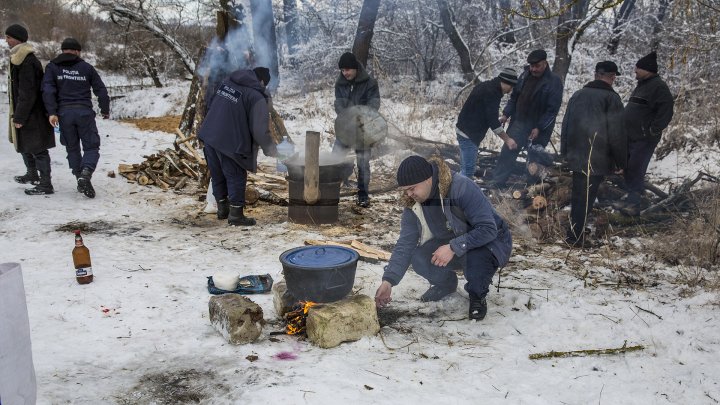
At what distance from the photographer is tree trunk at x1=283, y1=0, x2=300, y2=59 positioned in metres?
20.1

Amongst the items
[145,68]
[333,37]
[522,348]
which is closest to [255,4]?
[333,37]

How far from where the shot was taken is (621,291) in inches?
172

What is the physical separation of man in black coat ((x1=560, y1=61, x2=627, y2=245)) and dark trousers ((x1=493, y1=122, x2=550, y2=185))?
1778mm

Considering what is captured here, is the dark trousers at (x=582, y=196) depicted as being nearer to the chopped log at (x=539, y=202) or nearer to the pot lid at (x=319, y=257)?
the chopped log at (x=539, y=202)

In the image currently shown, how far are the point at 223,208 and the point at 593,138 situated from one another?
4634 millimetres

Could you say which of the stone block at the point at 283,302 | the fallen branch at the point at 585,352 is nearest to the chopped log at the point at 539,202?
the fallen branch at the point at 585,352

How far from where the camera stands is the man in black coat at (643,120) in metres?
6.34

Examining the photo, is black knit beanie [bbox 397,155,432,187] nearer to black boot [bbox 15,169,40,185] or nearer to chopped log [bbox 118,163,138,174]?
black boot [bbox 15,169,40,185]

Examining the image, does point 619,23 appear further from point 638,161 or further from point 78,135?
point 78,135

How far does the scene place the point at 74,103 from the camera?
22.6ft

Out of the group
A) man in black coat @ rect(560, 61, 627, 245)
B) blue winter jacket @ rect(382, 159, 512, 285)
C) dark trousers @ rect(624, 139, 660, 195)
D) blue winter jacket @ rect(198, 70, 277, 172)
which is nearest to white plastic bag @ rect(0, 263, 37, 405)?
blue winter jacket @ rect(382, 159, 512, 285)

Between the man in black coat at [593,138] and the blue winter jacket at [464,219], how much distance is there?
Result: 6.95 ft

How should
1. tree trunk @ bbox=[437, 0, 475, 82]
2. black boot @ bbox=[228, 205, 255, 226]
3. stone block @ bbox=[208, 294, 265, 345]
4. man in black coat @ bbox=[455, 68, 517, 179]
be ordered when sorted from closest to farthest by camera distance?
stone block @ bbox=[208, 294, 265, 345] < black boot @ bbox=[228, 205, 255, 226] < man in black coat @ bbox=[455, 68, 517, 179] < tree trunk @ bbox=[437, 0, 475, 82]

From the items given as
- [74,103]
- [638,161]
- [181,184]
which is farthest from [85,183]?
[638,161]
